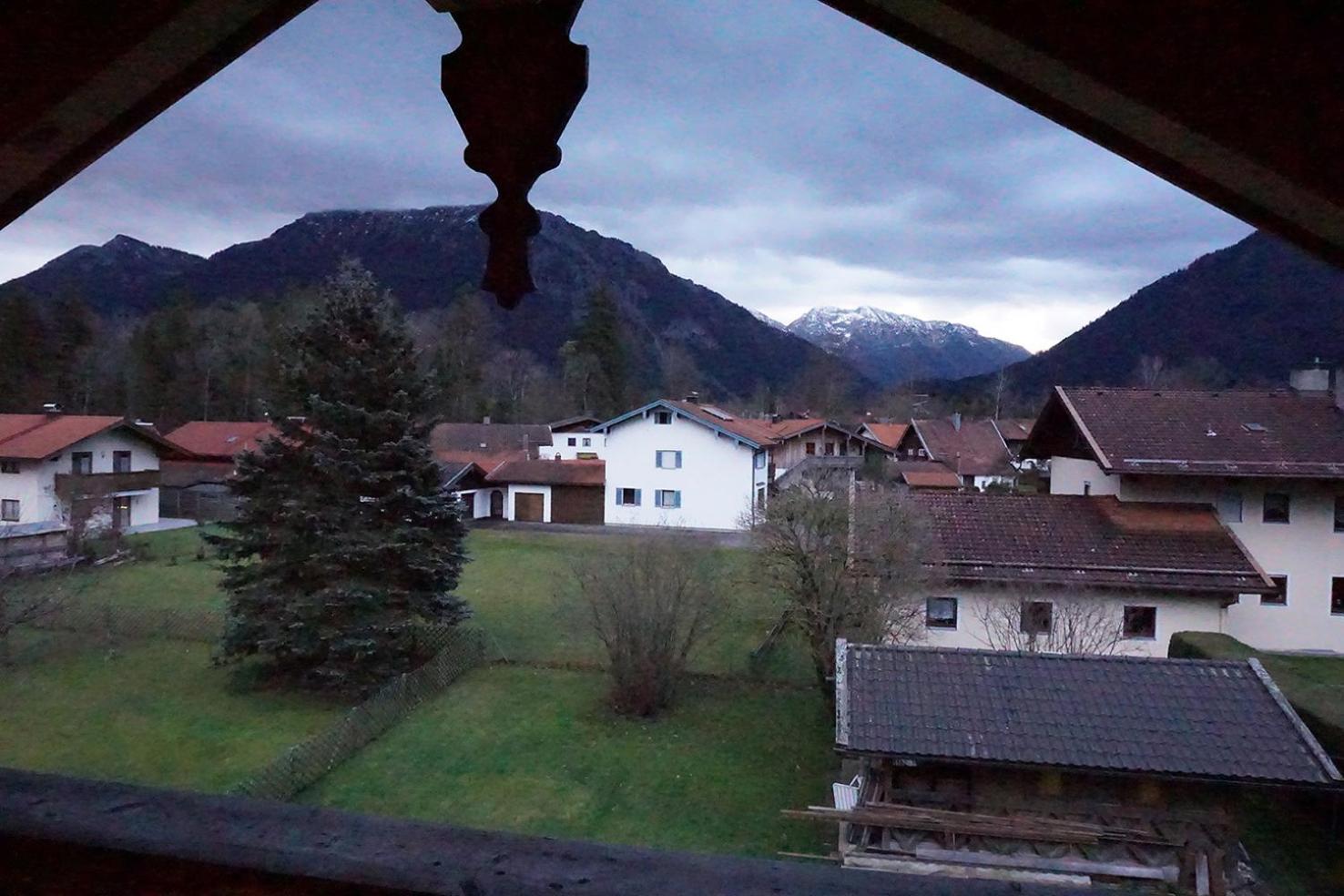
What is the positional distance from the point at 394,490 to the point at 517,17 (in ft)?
38.9

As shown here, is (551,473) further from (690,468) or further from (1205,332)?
(1205,332)

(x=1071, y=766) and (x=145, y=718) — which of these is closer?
(x=1071, y=766)

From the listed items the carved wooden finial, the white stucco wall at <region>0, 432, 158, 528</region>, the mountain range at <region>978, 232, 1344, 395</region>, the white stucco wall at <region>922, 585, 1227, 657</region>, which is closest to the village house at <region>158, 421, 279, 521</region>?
the white stucco wall at <region>0, 432, 158, 528</region>

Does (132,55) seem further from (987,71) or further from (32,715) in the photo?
(32,715)

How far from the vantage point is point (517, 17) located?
41.6 inches

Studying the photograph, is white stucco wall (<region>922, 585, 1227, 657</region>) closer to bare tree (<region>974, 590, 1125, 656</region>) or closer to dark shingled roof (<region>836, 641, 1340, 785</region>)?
bare tree (<region>974, 590, 1125, 656</region>)

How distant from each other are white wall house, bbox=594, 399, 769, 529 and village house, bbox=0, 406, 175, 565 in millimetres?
12034

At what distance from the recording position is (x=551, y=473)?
27016 mm

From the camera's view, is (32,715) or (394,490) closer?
(32,715)

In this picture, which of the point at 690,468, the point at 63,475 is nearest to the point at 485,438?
the point at 690,468

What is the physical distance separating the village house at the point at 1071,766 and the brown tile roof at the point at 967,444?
86.8 inches

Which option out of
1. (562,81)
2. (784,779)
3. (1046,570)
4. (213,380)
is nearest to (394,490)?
(213,380)

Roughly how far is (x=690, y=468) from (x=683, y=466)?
217 millimetres

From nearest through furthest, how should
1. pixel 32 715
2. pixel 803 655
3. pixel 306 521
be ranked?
pixel 32 715, pixel 306 521, pixel 803 655
